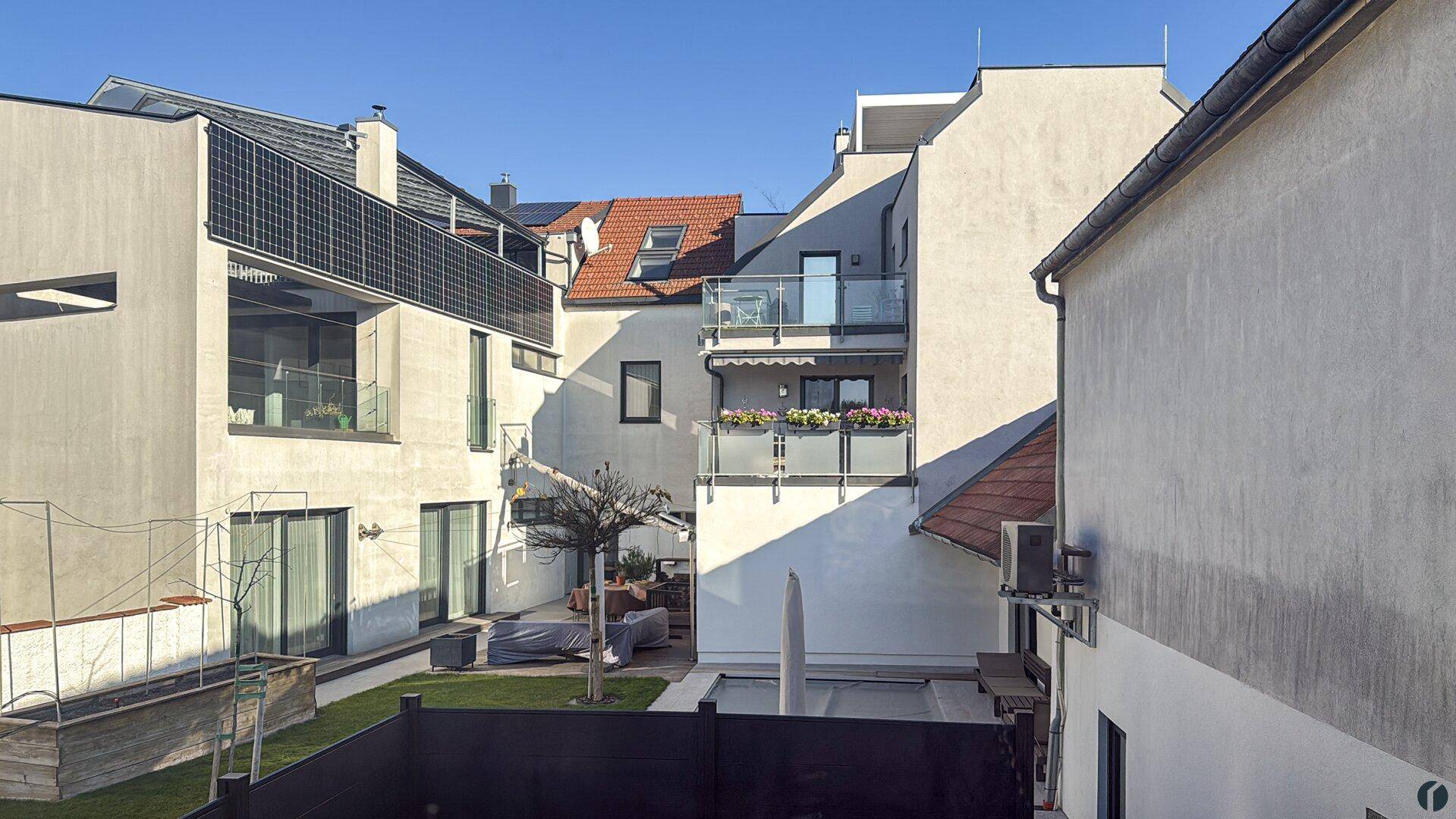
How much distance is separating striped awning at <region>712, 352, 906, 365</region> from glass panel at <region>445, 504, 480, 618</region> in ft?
21.5

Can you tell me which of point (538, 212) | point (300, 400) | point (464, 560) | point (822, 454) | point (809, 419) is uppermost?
point (538, 212)

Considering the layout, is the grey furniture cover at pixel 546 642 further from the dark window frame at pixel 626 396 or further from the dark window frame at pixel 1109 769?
the dark window frame at pixel 1109 769

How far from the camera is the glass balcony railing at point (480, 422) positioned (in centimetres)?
2045

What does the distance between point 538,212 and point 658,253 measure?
6624 millimetres

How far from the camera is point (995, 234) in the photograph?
634 inches

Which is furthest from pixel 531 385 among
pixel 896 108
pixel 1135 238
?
pixel 1135 238

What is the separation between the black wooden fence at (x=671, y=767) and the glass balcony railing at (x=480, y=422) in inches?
507

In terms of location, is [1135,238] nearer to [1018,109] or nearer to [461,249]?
[1018,109]

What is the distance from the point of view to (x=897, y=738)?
7527 mm

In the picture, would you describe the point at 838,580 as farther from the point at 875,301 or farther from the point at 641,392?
the point at 641,392

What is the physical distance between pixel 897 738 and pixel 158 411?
10828 mm

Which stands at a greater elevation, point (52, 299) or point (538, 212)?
point (538, 212)

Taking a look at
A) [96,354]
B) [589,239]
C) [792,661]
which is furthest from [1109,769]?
[589,239]

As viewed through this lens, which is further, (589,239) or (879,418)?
(589,239)
